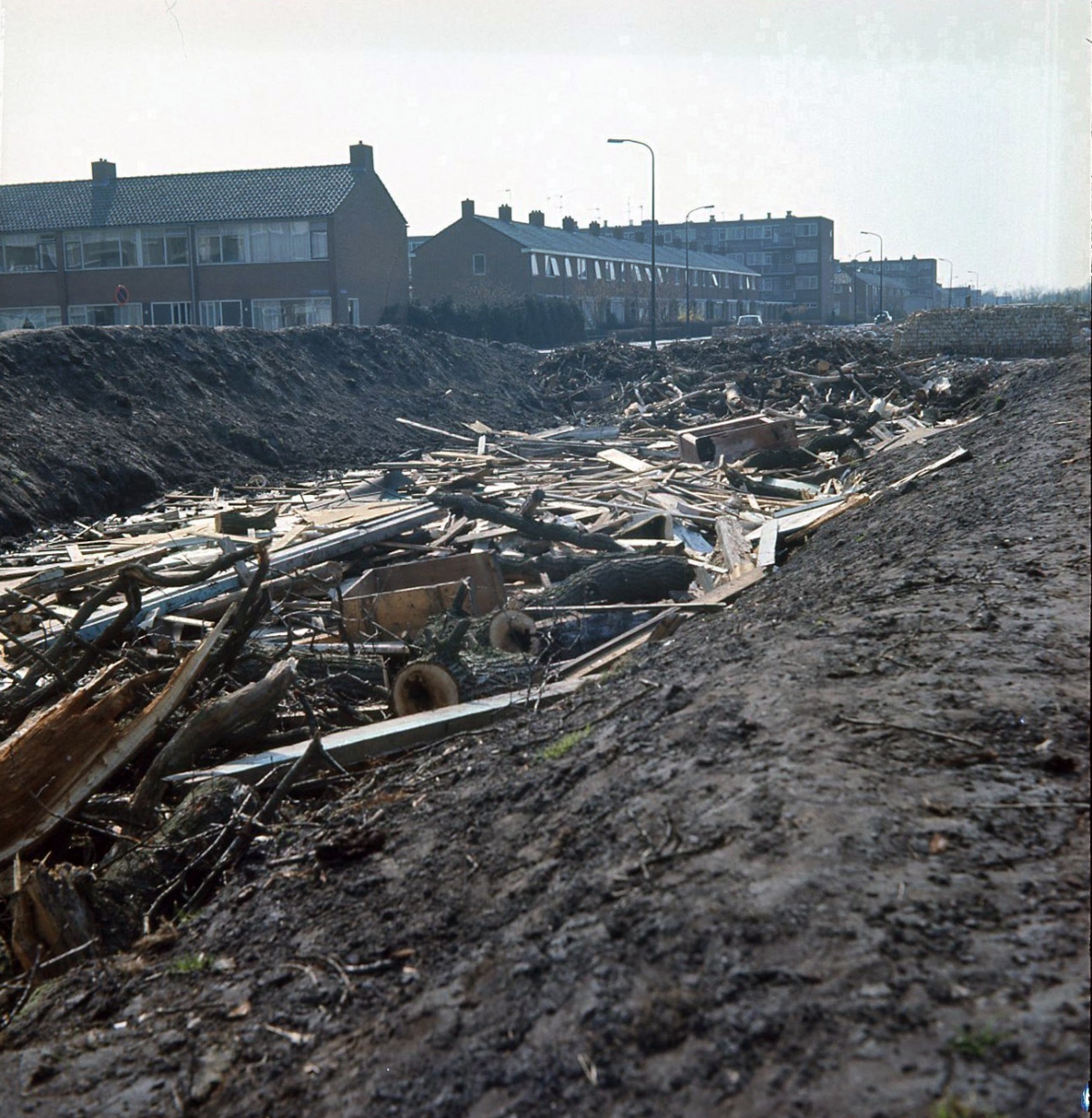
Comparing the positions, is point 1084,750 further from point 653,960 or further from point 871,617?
point 871,617

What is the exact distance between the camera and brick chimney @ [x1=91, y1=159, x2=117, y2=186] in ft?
176

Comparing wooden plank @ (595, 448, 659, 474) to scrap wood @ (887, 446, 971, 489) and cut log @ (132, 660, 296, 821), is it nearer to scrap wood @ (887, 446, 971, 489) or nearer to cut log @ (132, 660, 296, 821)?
scrap wood @ (887, 446, 971, 489)

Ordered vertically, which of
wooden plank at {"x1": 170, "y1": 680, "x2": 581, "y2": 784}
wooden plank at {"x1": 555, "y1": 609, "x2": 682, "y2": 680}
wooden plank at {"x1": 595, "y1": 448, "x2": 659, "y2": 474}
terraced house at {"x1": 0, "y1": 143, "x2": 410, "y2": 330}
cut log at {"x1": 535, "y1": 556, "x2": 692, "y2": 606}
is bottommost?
wooden plank at {"x1": 170, "y1": 680, "x2": 581, "y2": 784}

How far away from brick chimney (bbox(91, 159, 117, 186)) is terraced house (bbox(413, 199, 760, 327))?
54.4 feet

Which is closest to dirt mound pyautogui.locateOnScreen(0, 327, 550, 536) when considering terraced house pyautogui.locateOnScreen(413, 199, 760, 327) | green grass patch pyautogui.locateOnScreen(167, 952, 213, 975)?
green grass patch pyautogui.locateOnScreen(167, 952, 213, 975)

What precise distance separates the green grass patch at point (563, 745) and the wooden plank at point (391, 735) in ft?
4.28

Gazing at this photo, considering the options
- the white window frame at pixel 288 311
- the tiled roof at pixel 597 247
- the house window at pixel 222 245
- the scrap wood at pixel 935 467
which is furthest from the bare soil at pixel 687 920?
the tiled roof at pixel 597 247

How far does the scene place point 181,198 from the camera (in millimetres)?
51875

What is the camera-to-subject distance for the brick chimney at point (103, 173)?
53.6 metres

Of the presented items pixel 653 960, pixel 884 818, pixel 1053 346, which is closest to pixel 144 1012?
pixel 653 960

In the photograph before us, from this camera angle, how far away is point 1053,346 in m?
32.9

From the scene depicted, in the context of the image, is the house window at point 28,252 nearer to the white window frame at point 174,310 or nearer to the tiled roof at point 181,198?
the tiled roof at point 181,198

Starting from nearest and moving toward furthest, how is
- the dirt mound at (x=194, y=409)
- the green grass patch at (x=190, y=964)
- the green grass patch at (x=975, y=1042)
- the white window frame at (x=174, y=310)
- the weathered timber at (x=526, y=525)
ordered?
the green grass patch at (x=975, y=1042)
the green grass patch at (x=190, y=964)
the weathered timber at (x=526, y=525)
the dirt mound at (x=194, y=409)
the white window frame at (x=174, y=310)

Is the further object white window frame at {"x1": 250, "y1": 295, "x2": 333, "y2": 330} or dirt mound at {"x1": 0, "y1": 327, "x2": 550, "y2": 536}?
white window frame at {"x1": 250, "y1": 295, "x2": 333, "y2": 330}
